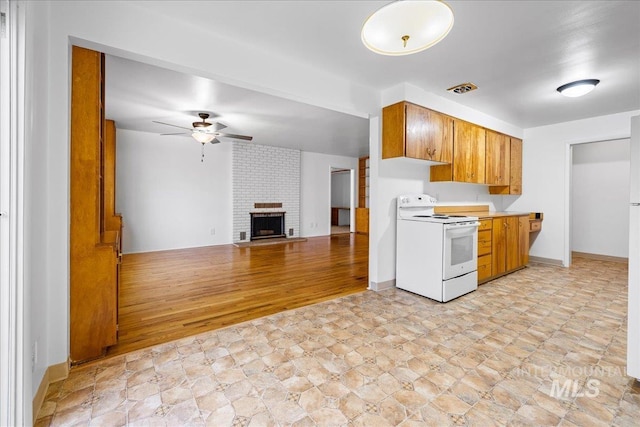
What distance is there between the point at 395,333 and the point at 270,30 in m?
2.72

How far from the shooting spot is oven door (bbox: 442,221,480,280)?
307cm

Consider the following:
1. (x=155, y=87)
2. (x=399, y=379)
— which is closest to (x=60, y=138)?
(x=155, y=87)

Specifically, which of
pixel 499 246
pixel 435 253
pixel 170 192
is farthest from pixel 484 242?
pixel 170 192

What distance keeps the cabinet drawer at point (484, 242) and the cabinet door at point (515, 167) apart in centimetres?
182

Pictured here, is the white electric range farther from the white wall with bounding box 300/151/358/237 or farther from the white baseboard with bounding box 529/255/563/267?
the white wall with bounding box 300/151/358/237

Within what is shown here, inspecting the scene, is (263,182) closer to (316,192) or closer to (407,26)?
(316,192)

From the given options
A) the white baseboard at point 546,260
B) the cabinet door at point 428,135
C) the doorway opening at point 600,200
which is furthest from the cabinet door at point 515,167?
the cabinet door at point 428,135

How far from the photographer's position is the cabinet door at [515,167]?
503 centimetres

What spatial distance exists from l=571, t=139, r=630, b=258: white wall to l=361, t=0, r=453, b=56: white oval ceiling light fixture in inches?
224

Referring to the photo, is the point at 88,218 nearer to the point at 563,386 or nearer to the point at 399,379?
the point at 399,379

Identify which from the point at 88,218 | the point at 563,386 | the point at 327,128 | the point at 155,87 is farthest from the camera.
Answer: the point at 327,128

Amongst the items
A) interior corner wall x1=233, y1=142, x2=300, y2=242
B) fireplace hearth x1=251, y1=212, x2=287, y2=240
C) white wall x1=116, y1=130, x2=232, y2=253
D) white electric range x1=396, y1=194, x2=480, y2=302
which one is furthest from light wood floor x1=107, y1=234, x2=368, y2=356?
interior corner wall x1=233, y1=142, x2=300, y2=242

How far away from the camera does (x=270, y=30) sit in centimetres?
227

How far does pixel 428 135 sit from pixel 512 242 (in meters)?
2.33
